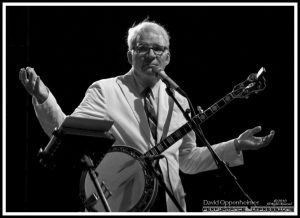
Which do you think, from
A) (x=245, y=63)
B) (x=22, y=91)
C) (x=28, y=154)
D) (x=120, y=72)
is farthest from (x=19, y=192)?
(x=245, y=63)

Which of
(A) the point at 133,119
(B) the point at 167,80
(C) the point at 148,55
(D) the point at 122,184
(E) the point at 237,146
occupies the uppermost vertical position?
(C) the point at 148,55

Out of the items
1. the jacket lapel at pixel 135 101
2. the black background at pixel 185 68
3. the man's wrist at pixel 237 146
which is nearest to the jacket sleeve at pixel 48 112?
the jacket lapel at pixel 135 101

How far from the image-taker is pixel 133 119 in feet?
10.4

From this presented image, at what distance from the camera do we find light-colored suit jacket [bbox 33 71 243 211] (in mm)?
3000

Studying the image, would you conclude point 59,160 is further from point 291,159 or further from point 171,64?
point 291,159

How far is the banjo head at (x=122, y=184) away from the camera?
9.48ft

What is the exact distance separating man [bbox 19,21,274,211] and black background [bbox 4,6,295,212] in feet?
1.71

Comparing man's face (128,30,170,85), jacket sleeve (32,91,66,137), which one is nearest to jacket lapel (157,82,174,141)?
man's face (128,30,170,85)

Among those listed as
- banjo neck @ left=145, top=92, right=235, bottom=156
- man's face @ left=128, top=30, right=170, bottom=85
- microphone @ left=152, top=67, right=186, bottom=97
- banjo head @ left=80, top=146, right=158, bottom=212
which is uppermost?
man's face @ left=128, top=30, right=170, bottom=85

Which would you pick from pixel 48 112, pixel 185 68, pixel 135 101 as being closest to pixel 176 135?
pixel 135 101

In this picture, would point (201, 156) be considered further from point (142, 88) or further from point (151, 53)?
point (151, 53)

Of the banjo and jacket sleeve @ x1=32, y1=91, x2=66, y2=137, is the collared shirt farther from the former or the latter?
jacket sleeve @ x1=32, y1=91, x2=66, y2=137

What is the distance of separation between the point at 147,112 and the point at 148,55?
363 millimetres

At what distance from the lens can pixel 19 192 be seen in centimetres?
367
